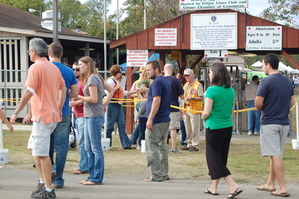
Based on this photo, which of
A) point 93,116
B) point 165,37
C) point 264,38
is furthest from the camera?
point 165,37

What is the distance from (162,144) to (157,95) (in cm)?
81

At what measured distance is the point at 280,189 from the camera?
729 cm

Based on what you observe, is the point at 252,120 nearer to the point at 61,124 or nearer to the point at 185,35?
the point at 185,35

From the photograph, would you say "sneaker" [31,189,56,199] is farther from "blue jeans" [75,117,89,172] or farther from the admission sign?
the admission sign

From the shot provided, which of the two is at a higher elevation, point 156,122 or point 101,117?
point 101,117

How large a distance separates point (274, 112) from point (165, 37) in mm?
9063

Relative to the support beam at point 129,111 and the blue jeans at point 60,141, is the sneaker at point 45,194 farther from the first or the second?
the support beam at point 129,111

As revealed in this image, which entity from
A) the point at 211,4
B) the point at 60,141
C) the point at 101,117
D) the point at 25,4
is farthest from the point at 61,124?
the point at 25,4

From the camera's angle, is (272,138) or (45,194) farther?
(272,138)

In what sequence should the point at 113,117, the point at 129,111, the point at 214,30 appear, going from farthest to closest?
the point at 129,111 → the point at 214,30 → the point at 113,117

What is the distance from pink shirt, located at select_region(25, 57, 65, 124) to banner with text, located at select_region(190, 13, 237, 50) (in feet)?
31.2

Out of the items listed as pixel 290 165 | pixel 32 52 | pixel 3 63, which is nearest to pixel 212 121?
pixel 32 52

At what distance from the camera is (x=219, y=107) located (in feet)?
23.4

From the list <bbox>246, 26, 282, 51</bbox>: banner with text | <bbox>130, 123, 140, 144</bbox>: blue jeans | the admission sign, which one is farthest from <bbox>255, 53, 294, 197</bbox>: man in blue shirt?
the admission sign
